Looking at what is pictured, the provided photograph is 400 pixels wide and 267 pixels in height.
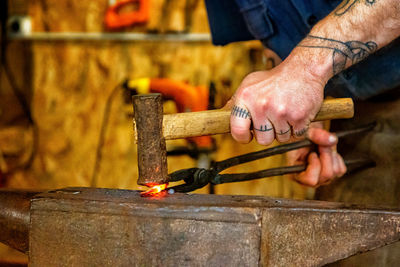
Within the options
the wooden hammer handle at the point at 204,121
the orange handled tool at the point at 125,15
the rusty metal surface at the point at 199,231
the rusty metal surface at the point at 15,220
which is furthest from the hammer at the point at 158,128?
the orange handled tool at the point at 125,15

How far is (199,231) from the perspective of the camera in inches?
36.0

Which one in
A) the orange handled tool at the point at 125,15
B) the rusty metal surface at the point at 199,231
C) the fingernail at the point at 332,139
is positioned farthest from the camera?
the orange handled tool at the point at 125,15

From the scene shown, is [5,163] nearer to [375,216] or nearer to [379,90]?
[379,90]

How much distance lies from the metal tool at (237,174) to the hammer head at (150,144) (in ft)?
0.25

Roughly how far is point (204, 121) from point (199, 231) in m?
0.33

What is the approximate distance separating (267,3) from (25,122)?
80.8 inches

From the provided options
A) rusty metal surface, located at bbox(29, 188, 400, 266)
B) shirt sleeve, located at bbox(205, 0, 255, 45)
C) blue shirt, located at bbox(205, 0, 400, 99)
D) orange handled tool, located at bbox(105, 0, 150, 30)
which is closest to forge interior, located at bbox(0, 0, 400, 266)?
orange handled tool, located at bbox(105, 0, 150, 30)

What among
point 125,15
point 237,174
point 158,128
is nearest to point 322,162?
point 237,174

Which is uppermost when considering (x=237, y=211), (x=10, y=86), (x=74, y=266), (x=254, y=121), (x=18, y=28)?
(x=18, y=28)

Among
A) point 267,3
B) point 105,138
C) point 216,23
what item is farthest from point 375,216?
point 105,138

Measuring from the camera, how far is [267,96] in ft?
3.52

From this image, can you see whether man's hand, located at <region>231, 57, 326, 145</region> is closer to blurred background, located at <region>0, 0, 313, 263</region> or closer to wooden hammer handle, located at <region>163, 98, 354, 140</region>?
wooden hammer handle, located at <region>163, 98, 354, 140</region>

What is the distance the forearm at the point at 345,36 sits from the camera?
110 cm

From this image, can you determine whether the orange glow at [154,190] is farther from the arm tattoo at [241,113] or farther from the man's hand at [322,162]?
the man's hand at [322,162]
